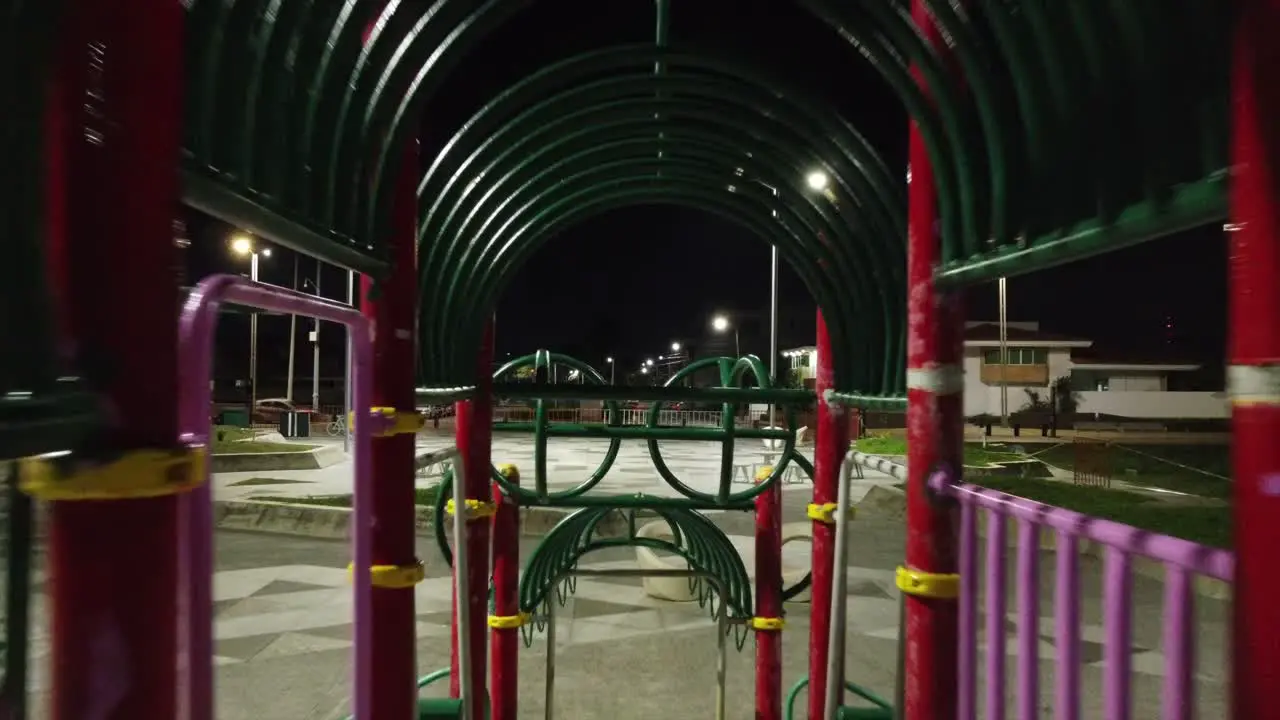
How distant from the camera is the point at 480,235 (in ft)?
10.6

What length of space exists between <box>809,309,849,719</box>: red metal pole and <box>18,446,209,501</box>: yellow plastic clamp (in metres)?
2.63

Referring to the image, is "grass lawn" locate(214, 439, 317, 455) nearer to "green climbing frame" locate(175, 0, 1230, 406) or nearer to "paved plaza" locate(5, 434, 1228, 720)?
"paved plaza" locate(5, 434, 1228, 720)

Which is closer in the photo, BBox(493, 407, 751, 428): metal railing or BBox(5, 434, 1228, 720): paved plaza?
BBox(5, 434, 1228, 720): paved plaza

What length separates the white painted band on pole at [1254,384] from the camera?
0.87 meters

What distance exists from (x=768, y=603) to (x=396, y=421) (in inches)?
93.6

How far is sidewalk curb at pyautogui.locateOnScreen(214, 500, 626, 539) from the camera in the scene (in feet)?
33.6

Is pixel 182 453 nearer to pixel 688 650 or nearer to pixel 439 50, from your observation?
pixel 439 50

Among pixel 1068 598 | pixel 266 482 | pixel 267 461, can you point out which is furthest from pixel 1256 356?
pixel 267 461

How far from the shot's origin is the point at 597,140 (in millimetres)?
3281

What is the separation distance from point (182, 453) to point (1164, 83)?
5.00 ft

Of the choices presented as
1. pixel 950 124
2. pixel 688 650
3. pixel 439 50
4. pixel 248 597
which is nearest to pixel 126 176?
pixel 439 50

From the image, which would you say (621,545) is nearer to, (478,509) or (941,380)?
(478,509)

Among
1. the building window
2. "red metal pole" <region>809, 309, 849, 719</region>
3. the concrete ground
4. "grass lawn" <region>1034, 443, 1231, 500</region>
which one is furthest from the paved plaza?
the building window

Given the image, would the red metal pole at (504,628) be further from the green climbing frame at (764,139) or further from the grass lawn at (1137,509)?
the grass lawn at (1137,509)
